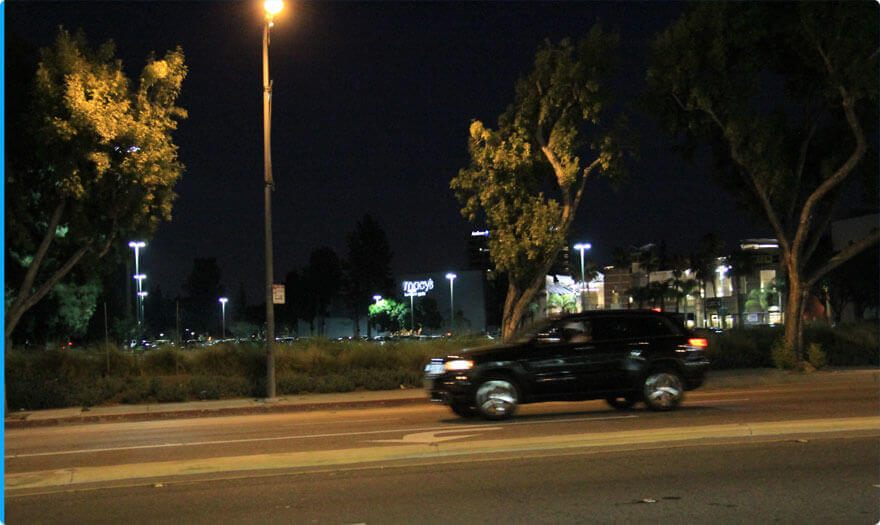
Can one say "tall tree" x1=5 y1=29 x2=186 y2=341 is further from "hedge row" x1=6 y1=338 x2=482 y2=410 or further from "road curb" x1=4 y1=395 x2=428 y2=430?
"road curb" x1=4 y1=395 x2=428 y2=430

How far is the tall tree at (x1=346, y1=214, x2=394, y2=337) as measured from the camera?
88.1 meters

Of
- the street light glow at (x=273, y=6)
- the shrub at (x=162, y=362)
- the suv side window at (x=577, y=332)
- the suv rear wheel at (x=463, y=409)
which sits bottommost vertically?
the suv rear wheel at (x=463, y=409)

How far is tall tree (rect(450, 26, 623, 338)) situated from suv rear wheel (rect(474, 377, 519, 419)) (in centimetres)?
1131

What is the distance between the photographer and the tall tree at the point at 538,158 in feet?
82.8

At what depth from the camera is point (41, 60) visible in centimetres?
2056

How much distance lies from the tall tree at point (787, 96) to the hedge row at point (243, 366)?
12.2 ft

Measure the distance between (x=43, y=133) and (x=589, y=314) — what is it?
1333 cm

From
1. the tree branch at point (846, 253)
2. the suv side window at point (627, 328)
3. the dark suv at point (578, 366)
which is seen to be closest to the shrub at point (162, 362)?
the dark suv at point (578, 366)

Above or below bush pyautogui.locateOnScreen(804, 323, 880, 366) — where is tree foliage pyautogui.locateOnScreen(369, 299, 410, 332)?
above

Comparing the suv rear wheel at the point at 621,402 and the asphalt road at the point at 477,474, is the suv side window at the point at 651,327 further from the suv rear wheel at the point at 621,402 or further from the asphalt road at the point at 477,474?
the asphalt road at the point at 477,474

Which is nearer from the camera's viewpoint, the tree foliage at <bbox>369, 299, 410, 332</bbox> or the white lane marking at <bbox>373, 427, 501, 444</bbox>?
the white lane marking at <bbox>373, 427, 501, 444</bbox>

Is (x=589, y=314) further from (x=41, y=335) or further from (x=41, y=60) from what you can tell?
(x=41, y=335)

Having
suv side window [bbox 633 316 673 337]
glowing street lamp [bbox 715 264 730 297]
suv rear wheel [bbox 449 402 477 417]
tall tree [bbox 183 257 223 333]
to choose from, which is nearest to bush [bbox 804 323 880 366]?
suv side window [bbox 633 316 673 337]

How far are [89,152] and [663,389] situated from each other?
1413 centimetres
